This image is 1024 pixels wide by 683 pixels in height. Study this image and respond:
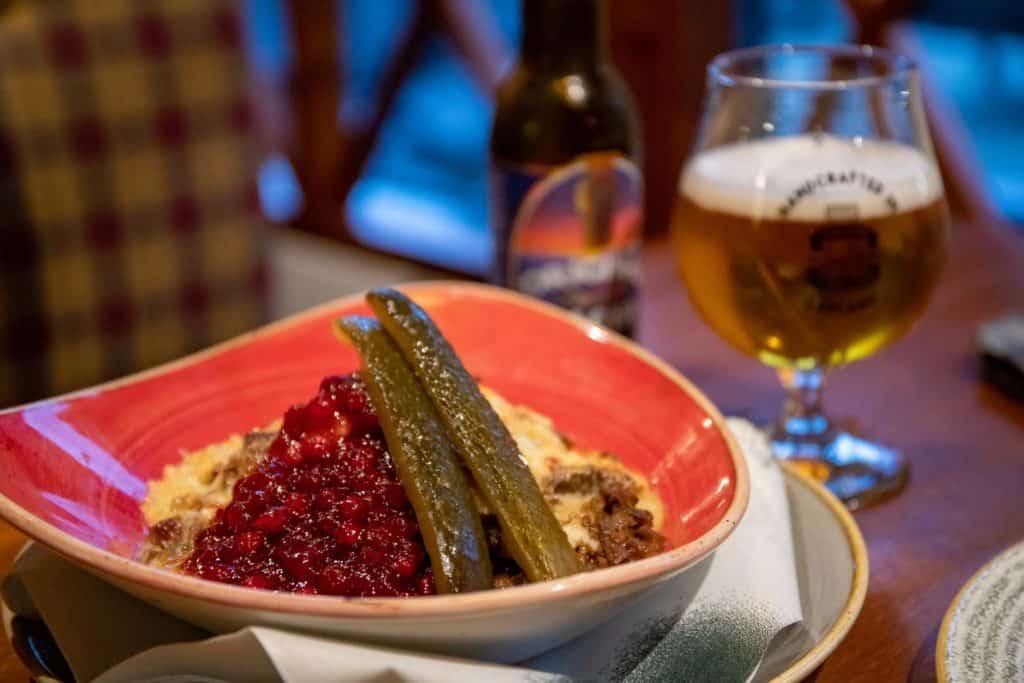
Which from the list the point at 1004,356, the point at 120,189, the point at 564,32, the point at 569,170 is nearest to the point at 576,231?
the point at 569,170

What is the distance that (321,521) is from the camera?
78cm

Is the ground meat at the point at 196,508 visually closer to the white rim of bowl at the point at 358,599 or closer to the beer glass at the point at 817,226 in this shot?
the white rim of bowl at the point at 358,599

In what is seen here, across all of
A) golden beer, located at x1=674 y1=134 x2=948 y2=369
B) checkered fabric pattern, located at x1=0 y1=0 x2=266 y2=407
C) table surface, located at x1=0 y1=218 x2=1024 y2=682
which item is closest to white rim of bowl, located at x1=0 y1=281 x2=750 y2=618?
table surface, located at x1=0 y1=218 x2=1024 y2=682

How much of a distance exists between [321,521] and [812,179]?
21.2 inches

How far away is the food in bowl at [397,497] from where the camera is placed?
2.43 ft

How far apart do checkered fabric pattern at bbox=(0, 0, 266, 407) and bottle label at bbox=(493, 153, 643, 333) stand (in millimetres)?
1146

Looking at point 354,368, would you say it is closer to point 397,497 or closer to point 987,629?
point 397,497

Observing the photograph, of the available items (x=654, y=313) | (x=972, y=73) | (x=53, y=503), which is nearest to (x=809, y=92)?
(x=654, y=313)

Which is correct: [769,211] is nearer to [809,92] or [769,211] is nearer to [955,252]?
[809,92]

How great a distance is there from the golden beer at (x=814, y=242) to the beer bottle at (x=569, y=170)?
0.55 feet

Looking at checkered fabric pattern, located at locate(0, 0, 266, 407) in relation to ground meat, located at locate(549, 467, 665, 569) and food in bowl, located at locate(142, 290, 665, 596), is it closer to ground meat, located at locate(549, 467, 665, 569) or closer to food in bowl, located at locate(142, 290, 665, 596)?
food in bowl, located at locate(142, 290, 665, 596)

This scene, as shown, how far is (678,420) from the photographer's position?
942 millimetres

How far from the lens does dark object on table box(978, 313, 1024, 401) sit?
1272mm

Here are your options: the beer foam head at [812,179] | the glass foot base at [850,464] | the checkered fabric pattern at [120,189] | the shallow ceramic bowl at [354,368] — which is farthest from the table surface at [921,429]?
the checkered fabric pattern at [120,189]
